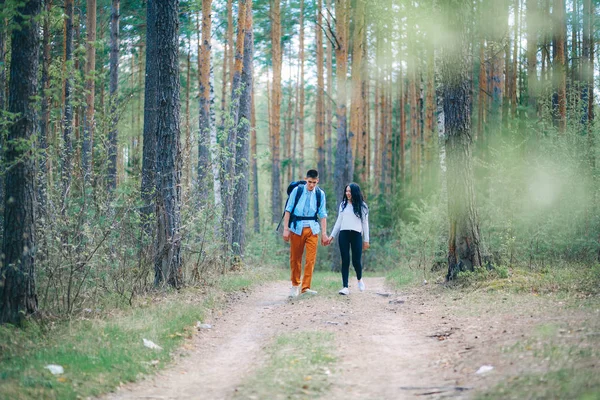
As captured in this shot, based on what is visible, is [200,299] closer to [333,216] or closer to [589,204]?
[589,204]

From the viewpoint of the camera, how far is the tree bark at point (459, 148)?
420 inches

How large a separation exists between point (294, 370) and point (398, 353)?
1505mm

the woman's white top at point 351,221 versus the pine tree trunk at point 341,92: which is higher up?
the pine tree trunk at point 341,92

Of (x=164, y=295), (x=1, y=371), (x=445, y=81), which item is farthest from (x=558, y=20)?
(x=1, y=371)

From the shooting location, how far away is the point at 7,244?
6691 millimetres

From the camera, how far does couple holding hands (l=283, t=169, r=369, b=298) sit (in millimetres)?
10820

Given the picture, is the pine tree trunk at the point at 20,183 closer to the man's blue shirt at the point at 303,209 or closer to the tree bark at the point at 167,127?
the tree bark at the point at 167,127

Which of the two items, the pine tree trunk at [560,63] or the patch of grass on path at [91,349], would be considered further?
the pine tree trunk at [560,63]


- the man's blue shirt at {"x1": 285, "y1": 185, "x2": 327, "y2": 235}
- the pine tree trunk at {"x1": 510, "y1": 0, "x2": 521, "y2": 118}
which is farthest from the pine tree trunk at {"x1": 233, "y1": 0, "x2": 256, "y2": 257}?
the pine tree trunk at {"x1": 510, "y1": 0, "x2": 521, "y2": 118}

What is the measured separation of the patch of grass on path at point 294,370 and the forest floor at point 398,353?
12mm

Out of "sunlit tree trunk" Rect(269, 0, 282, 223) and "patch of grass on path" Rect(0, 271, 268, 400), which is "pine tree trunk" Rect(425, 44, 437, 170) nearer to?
"sunlit tree trunk" Rect(269, 0, 282, 223)

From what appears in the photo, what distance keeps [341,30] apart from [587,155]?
9.19 m

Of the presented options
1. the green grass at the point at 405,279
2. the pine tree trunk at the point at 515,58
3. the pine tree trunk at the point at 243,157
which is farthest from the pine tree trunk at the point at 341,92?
the pine tree trunk at the point at 515,58

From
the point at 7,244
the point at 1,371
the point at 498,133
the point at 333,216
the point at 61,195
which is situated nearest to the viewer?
the point at 1,371
